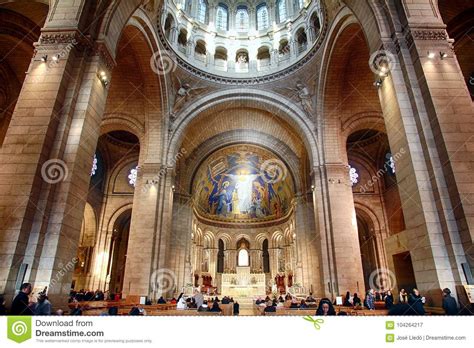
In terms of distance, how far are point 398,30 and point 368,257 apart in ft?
62.3

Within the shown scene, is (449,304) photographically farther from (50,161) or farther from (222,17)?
(222,17)

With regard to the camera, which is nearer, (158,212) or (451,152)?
(451,152)

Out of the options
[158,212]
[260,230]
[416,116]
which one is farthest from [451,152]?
[260,230]

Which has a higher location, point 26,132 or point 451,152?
point 26,132

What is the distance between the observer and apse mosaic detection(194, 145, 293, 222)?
25344 mm

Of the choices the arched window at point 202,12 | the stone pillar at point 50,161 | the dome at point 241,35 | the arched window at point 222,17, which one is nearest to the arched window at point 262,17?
the dome at point 241,35

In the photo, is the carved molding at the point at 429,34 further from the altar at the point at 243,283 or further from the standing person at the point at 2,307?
the altar at the point at 243,283

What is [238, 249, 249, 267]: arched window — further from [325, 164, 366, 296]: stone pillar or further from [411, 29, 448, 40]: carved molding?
[411, 29, 448, 40]: carved molding

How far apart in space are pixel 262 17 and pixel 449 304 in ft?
70.9

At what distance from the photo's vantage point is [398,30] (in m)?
8.09

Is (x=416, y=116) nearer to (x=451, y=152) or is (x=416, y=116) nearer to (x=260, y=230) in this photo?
(x=451, y=152)
